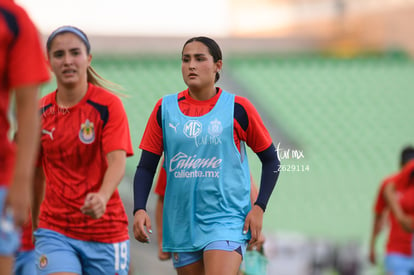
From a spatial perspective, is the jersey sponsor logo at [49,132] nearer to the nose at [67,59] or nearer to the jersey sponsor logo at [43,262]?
the nose at [67,59]

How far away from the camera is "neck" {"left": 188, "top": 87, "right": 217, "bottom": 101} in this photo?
18.3 ft

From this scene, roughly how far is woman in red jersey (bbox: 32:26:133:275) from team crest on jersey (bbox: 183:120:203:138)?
0.48 meters

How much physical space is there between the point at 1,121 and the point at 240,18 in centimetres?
2767

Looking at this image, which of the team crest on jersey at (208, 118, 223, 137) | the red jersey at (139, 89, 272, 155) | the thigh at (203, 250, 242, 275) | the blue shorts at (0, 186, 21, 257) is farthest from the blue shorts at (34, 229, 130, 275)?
the blue shorts at (0, 186, 21, 257)

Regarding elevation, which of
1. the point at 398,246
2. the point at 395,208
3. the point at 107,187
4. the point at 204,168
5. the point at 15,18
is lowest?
the point at 398,246

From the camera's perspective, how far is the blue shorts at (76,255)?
507cm

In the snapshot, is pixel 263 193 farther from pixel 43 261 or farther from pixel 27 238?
pixel 27 238

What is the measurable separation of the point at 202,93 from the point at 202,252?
113 centimetres

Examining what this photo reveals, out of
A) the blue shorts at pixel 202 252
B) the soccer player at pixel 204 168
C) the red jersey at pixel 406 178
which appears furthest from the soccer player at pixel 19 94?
the red jersey at pixel 406 178

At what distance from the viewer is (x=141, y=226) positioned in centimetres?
523

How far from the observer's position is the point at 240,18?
30.6 metres

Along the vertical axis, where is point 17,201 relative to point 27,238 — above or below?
above

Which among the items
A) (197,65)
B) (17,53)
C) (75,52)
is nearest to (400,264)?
(197,65)

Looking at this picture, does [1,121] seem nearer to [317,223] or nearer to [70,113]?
[70,113]
